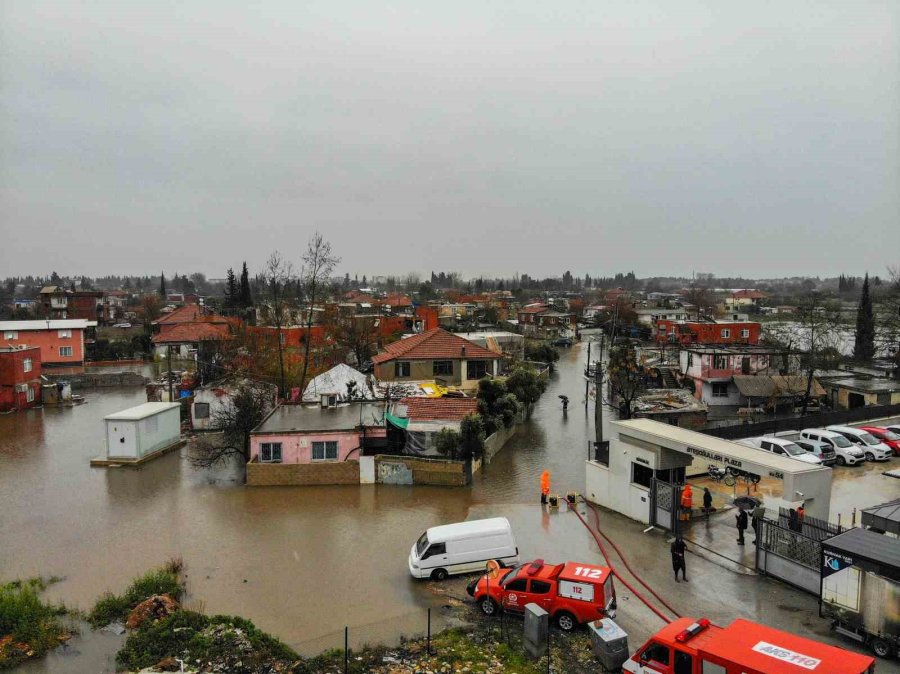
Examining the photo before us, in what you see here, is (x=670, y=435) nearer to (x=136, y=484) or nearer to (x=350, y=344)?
(x=136, y=484)

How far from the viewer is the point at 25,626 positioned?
36.4 ft

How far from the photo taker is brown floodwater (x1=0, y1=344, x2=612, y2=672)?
39.0 feet

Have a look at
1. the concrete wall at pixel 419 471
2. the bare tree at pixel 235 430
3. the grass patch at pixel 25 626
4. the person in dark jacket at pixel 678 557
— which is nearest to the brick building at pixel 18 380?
the bare tree at pixel 235 430

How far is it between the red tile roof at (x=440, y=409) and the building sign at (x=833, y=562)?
1182 cm

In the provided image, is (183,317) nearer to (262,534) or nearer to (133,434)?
(133,434)

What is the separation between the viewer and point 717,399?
106 feet

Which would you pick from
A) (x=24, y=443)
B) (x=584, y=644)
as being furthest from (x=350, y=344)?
(x=584, y=644)

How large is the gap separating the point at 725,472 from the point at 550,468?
19.1 ft

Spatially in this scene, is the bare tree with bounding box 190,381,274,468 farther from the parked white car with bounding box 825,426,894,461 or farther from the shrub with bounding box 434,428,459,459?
the parked white car with bounding box 825,426,894,461

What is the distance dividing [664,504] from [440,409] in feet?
28.0

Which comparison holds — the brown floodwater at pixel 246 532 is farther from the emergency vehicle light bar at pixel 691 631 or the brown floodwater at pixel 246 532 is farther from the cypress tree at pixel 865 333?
the cypress tree at pixel 865 333

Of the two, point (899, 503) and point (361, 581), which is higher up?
point (899, 503)

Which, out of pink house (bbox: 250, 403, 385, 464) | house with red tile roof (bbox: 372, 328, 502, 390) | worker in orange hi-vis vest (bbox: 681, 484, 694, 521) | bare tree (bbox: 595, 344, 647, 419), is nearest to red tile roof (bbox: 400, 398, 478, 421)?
pink house (bbox: 250, 403, 385, 464)

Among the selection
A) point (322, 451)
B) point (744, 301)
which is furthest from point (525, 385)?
point (744, 301)
